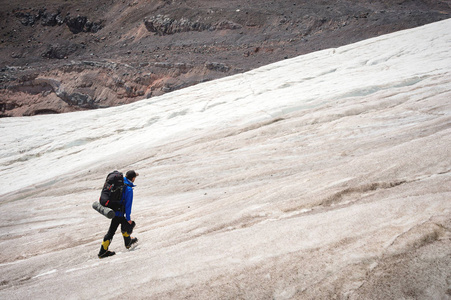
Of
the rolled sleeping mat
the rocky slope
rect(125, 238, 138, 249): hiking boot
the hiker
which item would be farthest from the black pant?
the rocky slope

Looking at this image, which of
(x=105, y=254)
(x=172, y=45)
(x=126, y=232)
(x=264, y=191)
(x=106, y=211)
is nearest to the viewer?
(x=106, y=211)

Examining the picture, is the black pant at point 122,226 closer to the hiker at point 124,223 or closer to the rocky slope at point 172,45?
the hiker at point 124,223

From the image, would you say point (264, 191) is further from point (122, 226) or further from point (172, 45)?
point (172, 45)

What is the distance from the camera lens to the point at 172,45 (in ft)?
142

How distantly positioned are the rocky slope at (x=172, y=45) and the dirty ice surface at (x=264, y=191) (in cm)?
1545

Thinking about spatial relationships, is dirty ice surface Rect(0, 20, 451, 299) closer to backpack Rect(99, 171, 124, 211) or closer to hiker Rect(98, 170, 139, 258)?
hiker Rect(98, 170, 139, 258)

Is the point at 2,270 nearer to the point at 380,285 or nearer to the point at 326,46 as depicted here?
the point at 380,285

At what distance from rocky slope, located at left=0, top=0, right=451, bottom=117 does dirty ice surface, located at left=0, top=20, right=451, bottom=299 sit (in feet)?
50.7

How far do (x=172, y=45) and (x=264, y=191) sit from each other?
124 ft

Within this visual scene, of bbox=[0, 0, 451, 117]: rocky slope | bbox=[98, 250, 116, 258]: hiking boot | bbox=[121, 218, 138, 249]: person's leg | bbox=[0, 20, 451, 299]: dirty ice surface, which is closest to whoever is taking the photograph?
bbox=[0, 20, 451, 299]: dirty ice surface

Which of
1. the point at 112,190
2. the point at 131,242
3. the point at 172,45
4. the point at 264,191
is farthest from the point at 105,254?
the point at 172,45

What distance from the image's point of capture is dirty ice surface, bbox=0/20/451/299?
15.5 ft

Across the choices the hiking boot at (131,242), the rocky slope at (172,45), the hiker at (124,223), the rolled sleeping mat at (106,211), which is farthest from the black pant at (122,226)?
the rocky slope at (172,45)

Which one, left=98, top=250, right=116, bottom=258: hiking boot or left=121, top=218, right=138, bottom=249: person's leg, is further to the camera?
left=121, top=218, right=138, bottom=249: person's leg
